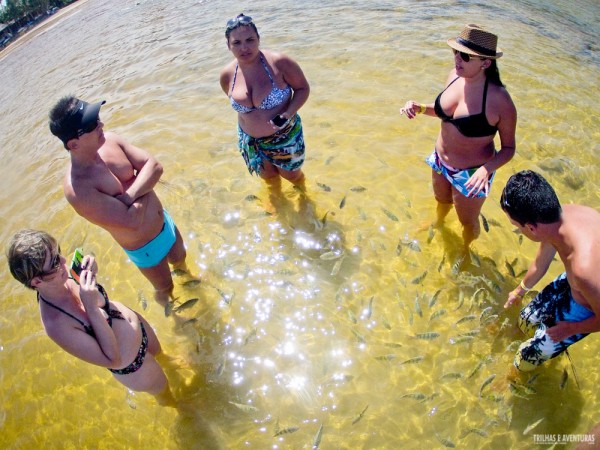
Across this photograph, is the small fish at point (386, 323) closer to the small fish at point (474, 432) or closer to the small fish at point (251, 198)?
the small fish at point (474, 432)

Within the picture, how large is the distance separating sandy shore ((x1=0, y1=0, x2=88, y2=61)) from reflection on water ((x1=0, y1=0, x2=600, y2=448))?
14.6 metres

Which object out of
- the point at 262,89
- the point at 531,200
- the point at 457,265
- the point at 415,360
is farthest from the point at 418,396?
the point at 262,89

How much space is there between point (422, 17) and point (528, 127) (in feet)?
22.1

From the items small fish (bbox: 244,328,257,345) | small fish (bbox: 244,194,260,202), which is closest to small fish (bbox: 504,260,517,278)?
small fish (bbox: 244,328,257,345)

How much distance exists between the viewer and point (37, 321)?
573cm

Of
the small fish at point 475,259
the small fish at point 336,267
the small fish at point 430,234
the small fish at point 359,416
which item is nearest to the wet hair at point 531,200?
the small fish at point 475,259

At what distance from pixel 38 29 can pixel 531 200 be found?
92.5 feet

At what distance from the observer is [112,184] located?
3.81 m

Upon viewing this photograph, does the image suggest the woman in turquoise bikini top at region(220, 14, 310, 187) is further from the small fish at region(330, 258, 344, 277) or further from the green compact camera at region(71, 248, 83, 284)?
the green compact camera at region(71, 248, 83, 284)

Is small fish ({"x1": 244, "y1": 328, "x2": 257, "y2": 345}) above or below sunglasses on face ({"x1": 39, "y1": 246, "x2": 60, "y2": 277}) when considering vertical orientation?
below

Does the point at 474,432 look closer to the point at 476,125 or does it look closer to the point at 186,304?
the point at 476,125

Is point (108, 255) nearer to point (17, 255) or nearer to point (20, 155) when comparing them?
point (17, 255)

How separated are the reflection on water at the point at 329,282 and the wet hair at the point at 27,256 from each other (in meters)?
2.28

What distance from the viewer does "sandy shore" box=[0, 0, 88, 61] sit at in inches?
829
